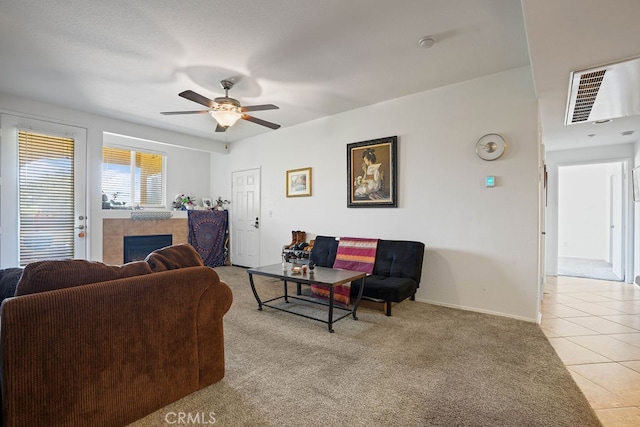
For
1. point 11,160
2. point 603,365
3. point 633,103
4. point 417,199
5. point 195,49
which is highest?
point 195,49

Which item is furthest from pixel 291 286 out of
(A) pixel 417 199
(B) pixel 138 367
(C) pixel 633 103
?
(C) pixel 633 103

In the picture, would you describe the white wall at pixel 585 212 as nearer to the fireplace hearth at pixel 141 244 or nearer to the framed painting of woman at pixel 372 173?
the framed painting of woman at pixel 372 173

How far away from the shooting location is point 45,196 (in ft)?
13.9

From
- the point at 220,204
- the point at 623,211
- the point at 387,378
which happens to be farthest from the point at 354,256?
the point at 623,211

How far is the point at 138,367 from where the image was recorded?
1617 mm

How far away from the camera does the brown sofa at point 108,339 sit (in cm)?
128

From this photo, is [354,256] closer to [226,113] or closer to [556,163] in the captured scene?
[226,113]

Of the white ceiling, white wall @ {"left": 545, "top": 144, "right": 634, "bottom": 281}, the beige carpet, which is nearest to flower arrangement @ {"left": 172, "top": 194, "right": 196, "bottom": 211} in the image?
the white ceiling

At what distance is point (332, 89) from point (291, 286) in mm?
2859

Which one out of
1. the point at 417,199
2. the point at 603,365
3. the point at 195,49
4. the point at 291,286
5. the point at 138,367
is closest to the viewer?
the point at 138,367

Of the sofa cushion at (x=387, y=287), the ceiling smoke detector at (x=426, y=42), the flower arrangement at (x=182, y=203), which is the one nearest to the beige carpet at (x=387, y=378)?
the sofa cushion at (x=387, y=287)

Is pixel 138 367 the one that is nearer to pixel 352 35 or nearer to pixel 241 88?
pixel 352 35

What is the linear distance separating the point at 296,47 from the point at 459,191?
2.40 m

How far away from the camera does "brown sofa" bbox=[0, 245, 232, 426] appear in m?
1.28
